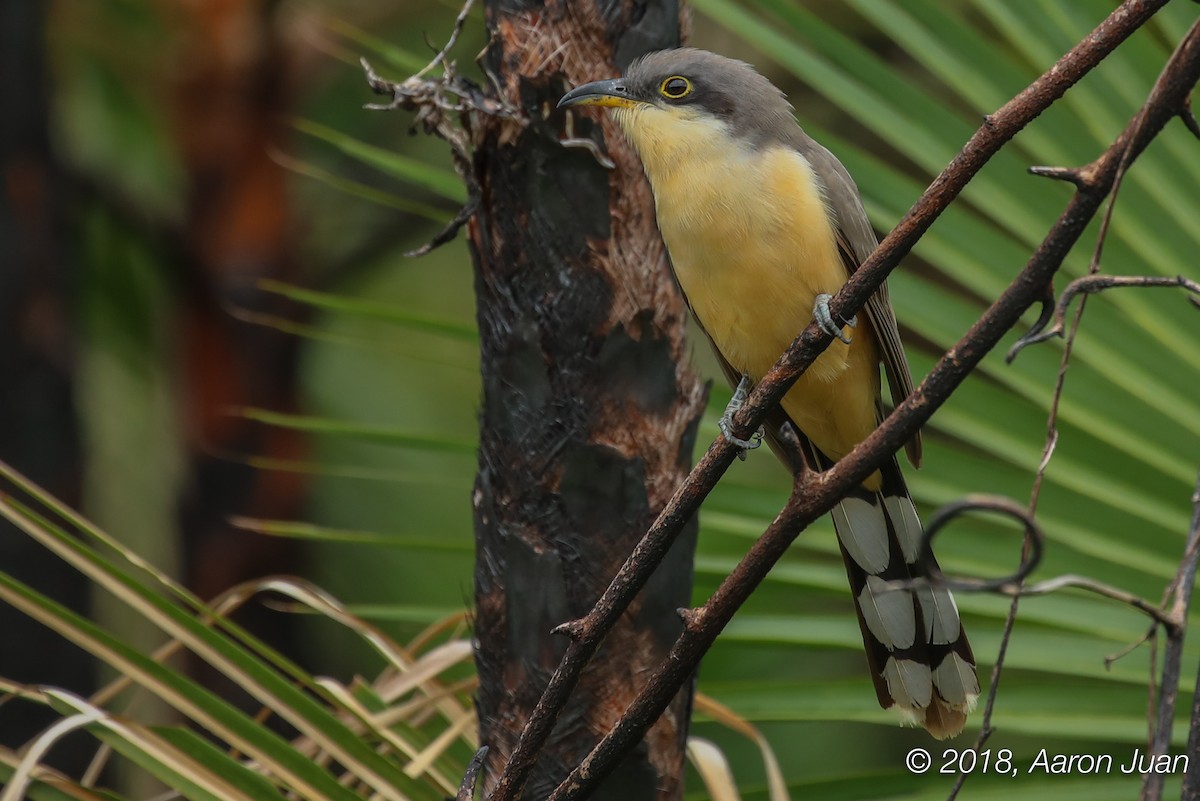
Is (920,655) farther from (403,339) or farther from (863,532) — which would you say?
(403,339)

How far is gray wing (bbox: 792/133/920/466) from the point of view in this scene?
2.96 meters

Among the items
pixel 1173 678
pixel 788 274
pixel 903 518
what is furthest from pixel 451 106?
pixel 1173 678

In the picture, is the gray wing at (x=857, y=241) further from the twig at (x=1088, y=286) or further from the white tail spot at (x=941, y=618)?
the twig at (x=1088, y=286)

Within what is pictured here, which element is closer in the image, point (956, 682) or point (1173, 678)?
point (1173, 678)

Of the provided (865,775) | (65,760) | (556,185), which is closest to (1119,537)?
(865,775)

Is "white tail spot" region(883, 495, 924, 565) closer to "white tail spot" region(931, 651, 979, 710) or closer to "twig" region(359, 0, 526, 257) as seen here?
"white tail spot" region(931, 651, 979, 710)

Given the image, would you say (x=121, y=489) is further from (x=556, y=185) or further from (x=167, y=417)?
(x=556, y=185)

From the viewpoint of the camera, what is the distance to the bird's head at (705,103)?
9.34 feet

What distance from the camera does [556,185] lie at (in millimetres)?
2508

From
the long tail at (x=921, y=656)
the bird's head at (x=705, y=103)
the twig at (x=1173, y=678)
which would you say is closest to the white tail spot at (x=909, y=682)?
the long tail at (x=921, y=656)

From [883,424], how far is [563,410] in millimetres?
817

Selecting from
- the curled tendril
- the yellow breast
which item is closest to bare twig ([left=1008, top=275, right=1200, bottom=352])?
the curled tendril

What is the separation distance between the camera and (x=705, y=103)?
3184mm

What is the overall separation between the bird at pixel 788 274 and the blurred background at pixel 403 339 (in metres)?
0.18
